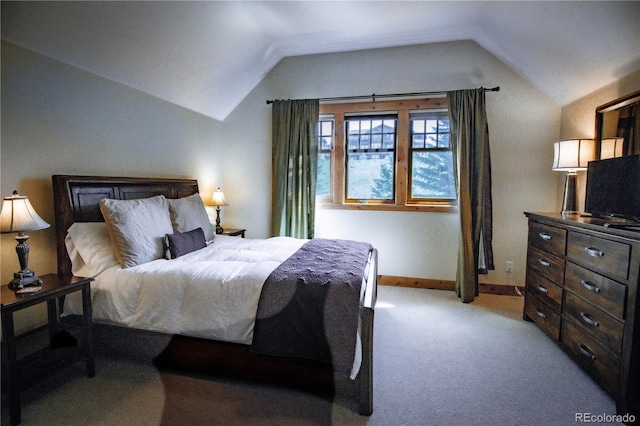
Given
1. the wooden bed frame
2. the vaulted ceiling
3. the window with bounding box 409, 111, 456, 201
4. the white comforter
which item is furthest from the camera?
the window with bounding box 409, 111, 456, 201

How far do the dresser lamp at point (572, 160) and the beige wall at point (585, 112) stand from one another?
0.69ft

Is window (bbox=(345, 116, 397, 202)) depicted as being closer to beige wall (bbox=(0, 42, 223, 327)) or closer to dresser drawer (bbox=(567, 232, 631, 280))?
dresser drawer (bbox=(567, 232, 631, 280))

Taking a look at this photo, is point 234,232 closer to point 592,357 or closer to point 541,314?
point 541,314

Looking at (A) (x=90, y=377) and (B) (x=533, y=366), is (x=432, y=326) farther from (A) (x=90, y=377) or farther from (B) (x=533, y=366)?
(A) (x=90, y=377)

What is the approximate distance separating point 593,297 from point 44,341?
12.4 ft

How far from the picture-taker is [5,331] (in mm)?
1580

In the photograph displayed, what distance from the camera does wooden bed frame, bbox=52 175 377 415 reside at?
1.70 metres

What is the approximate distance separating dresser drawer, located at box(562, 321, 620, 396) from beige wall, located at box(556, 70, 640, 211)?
1418mm

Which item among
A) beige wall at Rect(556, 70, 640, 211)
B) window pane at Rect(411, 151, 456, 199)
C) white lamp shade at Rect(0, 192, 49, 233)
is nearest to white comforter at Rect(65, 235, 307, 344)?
white lamp shade at Rect(0, 192, 49, 233)

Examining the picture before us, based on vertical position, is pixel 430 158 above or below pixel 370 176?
above

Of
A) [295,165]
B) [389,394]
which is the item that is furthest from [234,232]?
[389,394]

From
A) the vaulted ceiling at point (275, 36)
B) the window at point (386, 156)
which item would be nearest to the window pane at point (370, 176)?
the window at point (386, 156)

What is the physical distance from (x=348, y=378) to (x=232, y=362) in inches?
28.5

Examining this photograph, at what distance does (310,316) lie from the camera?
174cm
